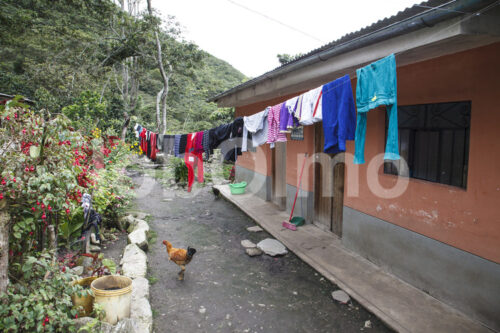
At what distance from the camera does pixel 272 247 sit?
6.07 m

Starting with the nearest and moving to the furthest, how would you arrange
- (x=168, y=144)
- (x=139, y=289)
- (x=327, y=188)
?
1. (x=139, y=289)
2. (x=327, y=188)
3. (x=168, y=144)

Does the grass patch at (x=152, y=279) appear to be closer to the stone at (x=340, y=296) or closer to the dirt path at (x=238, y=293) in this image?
the dirt path at (x=238, y=293)

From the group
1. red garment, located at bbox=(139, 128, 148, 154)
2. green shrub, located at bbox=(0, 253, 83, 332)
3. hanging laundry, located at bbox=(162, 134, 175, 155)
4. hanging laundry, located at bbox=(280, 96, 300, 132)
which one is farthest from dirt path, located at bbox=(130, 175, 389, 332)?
red garment, located at bbox=(139, 128, 148, 154)

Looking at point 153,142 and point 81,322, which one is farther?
point 153,142

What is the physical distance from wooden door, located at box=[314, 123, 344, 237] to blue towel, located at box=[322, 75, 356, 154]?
295 centimetres

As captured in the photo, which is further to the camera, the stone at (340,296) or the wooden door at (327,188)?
the wooden door at (327,188)

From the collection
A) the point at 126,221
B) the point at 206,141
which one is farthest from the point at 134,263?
the point at 206,141

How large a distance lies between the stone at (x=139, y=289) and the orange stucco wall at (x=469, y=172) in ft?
12.5

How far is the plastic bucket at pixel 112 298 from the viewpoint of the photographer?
10.3 ft

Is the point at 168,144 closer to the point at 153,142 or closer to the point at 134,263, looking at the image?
the point at 153,142

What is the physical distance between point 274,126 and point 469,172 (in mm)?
2851

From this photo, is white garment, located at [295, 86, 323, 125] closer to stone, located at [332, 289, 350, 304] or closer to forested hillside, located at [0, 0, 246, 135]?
stone, located at [332, 289, 350, 304]

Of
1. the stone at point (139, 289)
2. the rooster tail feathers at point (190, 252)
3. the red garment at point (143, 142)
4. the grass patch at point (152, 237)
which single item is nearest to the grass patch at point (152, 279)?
the stone at point (139, 289)

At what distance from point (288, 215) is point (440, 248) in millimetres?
4527
